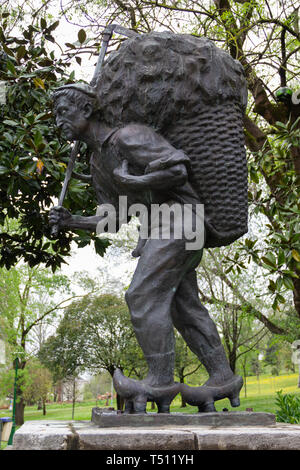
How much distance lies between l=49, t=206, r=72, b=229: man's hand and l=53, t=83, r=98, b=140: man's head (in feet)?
1.54

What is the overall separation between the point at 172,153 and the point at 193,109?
35cm

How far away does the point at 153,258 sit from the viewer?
2.76m

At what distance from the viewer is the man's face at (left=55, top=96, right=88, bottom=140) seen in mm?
3057

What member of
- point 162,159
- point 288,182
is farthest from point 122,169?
point 288,182

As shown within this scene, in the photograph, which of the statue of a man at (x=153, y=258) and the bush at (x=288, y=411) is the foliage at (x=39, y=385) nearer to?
the bush at (x=288, y=411)

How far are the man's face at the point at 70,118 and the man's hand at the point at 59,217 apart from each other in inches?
18.6

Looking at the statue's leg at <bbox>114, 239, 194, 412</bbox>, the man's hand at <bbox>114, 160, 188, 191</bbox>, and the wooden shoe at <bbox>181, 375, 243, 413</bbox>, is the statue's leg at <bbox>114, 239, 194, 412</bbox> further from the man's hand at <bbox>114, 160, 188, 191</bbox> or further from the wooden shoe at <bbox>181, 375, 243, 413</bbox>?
the man's hand at <bbox>114, 160, 188, 191</bbox>

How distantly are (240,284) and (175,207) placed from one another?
1453 cm

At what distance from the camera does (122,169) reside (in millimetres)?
2916

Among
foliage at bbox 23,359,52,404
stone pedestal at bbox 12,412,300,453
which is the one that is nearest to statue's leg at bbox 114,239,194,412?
stone pedestal at bbox 12,412,300,453

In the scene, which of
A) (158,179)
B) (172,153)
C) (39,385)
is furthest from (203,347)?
(39,385)

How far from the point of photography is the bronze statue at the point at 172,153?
278 centimetres

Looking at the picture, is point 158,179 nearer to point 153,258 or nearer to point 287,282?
point 153,258
